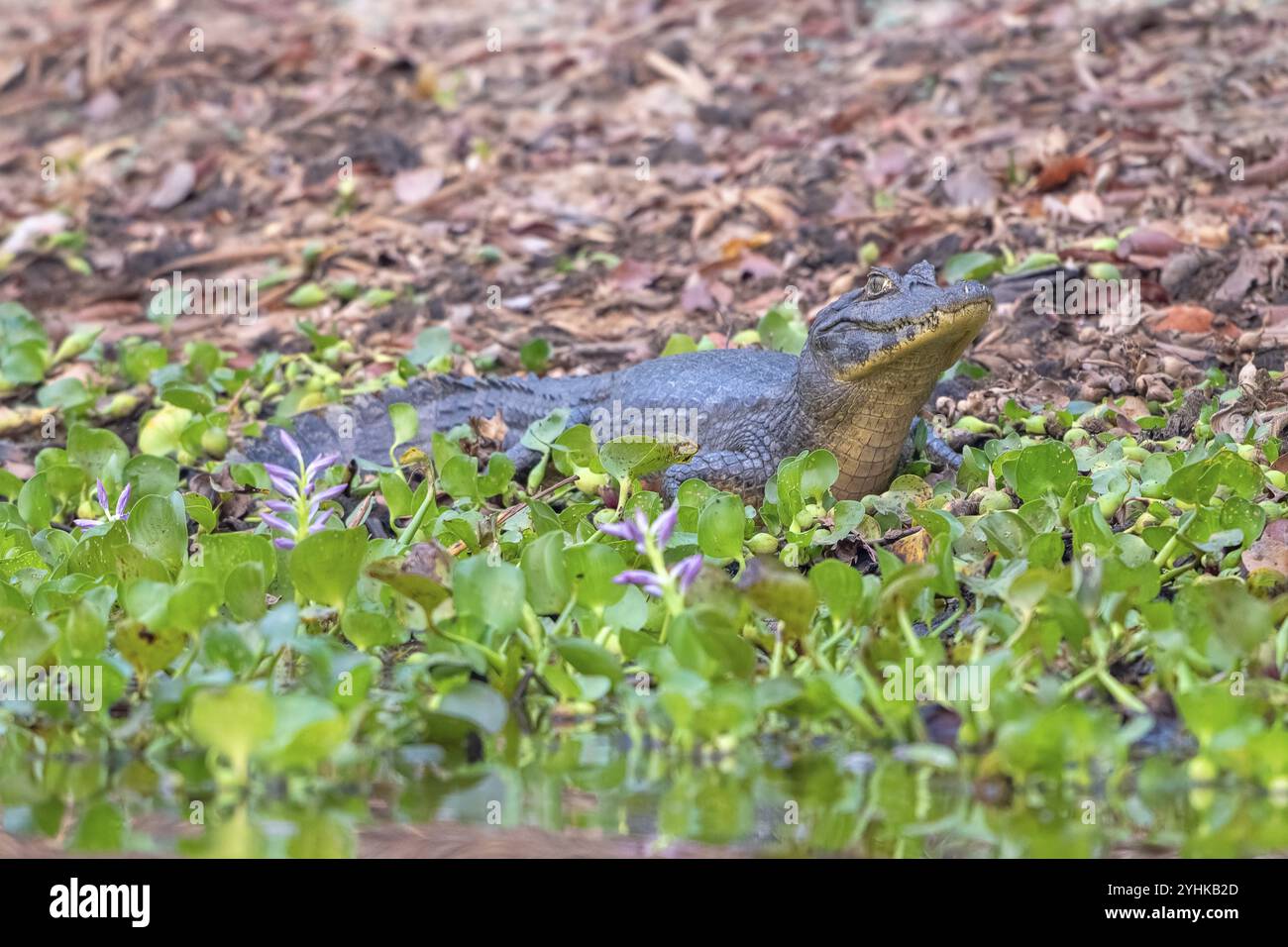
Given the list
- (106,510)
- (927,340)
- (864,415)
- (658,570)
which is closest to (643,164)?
(864,415)

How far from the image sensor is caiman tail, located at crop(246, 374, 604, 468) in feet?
20.0

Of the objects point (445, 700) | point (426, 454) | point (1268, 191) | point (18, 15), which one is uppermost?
point (18, 15)

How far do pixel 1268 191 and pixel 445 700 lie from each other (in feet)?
16.4

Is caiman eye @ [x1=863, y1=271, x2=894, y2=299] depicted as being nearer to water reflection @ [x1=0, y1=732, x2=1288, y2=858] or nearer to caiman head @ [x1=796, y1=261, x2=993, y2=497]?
caiman head @ [x1=796, y1=261, x2=993, y2=497]

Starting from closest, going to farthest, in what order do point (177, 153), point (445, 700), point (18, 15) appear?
point (445, 700) → point (177, 153) → point (18, 15)

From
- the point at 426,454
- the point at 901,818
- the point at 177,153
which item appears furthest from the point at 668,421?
the point at 177,153

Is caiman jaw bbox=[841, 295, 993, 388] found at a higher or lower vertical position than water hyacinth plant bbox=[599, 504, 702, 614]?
higher

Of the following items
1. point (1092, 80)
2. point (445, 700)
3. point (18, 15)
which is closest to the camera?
point (445, 700)

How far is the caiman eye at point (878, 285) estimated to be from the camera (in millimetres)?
4988

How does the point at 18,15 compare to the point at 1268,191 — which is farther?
the point at 18,15

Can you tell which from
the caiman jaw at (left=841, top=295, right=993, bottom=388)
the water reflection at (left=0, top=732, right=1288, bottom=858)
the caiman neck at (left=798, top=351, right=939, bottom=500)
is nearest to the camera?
the water reflection at (left=0, top=732, right=1288, bottom=858)

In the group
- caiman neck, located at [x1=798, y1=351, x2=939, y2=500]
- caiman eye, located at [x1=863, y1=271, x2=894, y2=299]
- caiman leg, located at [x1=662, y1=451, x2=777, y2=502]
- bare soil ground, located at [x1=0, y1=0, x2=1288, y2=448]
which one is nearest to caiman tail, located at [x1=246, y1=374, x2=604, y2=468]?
bare soil ground, located at [x1=0, y1=0, x2=1288, y2=448]
